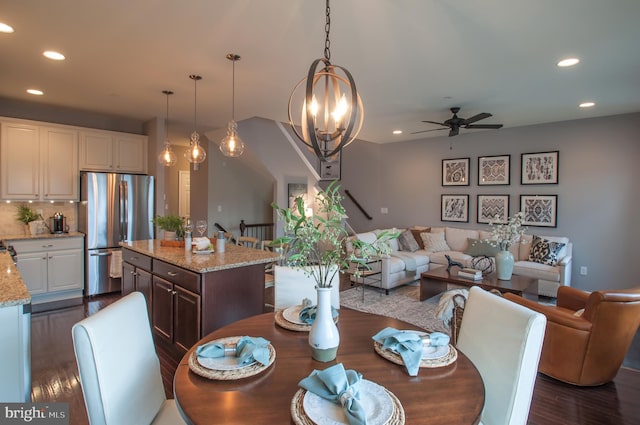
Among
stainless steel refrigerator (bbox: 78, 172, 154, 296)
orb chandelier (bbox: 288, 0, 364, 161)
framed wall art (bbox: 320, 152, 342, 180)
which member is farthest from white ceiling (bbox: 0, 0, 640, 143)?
framed wall art (bbox: 320, 152, 342, 180)

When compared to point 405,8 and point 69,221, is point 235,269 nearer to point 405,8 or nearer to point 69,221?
point 405,8

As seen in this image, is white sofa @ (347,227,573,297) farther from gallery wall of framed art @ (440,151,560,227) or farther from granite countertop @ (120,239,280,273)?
granite countertop @ (120,239,280,273)

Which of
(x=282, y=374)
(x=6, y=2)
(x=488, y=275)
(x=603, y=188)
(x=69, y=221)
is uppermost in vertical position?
(x=6, y=2)

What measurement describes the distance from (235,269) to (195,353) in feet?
4.69

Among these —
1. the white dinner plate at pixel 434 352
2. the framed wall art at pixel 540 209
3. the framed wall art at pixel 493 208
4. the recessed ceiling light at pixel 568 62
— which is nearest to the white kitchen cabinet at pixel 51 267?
the white dinner plate at pixel 434 352

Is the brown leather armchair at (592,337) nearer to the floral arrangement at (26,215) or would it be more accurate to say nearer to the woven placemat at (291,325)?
the woven placemat at (291,325)

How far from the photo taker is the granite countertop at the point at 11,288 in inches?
67.1

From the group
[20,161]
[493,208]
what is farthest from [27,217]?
[493,208]

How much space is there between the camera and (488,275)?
458cm

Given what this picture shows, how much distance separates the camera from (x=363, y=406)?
3.39 ft

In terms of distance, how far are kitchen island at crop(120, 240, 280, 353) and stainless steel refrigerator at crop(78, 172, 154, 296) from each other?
1.87m

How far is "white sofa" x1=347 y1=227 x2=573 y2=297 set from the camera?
4873 millimetres

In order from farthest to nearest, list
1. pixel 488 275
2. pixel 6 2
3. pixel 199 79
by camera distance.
→ pixel 488 275, pixel 199 79, pixel 6 2

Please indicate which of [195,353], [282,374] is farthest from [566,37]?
[195,353]
